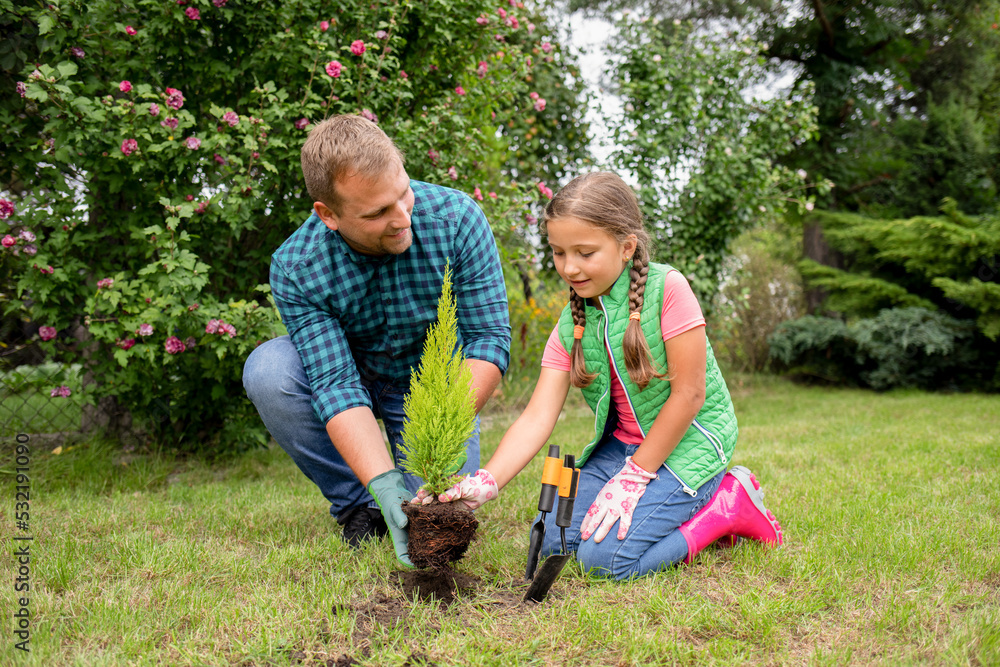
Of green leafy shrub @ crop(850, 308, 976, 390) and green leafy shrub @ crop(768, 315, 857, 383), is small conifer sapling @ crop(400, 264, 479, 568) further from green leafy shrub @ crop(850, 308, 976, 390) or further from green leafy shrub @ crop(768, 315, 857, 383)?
green leafy shrub @ crop(768, 315, 857, 383)

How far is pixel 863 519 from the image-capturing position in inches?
110

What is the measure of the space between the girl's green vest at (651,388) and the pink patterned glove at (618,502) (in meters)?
0.17

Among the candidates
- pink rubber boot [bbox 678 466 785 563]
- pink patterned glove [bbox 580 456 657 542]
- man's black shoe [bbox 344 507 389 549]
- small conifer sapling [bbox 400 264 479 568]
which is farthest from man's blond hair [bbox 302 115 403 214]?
pink rubber boot [bbox 678 466 785 563]

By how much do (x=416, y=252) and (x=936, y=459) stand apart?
338cm

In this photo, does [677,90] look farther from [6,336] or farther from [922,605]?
[6,336]

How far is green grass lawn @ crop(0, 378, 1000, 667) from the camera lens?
1794 mm

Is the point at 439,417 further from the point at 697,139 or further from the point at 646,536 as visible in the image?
the point at 697,139

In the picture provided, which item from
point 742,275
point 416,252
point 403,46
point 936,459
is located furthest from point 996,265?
point 416,252

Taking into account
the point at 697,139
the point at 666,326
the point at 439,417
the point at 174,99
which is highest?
the point at 697,139

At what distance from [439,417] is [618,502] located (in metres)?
0.81

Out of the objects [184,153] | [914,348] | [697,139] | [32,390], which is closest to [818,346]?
[914,348]

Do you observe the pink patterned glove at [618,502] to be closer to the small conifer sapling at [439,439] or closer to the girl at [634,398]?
the girl at [634,398]

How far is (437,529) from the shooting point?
1.98 metres

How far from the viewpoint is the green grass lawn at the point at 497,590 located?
1794 mm
